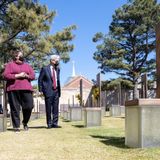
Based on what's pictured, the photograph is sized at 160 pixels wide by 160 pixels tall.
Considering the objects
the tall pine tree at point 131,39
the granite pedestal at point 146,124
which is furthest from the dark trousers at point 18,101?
the tall pine tree at point 131,39

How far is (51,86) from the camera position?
424 inches

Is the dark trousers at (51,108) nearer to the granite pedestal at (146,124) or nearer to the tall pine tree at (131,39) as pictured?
the granite pedestal at (146,124)

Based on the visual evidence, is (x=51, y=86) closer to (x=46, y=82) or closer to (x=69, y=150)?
(x=46, y=82)

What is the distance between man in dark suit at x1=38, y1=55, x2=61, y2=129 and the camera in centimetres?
1072

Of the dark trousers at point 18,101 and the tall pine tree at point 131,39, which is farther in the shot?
the tall pine tree at point 131,39

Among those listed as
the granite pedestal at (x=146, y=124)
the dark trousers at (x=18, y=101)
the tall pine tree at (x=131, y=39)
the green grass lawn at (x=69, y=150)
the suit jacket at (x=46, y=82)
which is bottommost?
the green grass lawn at (x=69, y=150)

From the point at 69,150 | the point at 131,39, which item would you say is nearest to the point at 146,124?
the point at 69,150

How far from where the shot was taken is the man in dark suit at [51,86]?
422 inches

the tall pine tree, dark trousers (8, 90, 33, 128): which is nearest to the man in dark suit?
dark trousers (8, 90, 33, 128)

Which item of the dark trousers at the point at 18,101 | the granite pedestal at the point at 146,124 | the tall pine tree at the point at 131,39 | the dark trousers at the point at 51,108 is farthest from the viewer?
the tall pine tree at the point at 131,39

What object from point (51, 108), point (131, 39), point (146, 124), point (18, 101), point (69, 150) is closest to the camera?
point (146, 124)

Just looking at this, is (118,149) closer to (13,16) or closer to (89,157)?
(89,157)

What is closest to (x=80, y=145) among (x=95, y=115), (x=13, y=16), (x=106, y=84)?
(x=95, y=115)

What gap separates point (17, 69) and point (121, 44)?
42.0 metres
